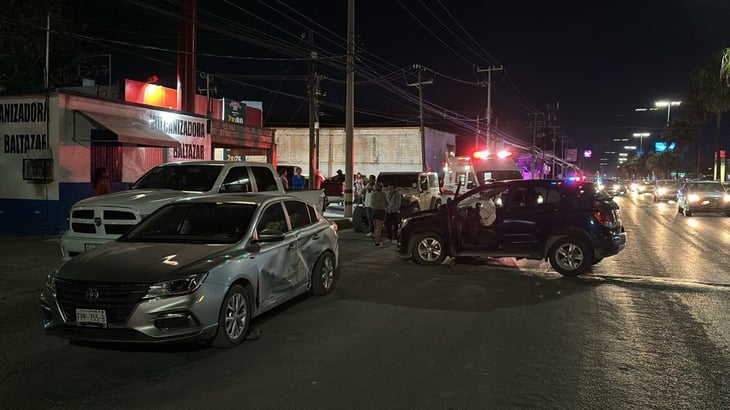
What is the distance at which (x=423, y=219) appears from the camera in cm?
1198

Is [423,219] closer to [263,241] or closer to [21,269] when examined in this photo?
[263,241]

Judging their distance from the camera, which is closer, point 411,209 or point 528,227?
point 528,227

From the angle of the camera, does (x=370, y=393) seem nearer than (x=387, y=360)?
Yes

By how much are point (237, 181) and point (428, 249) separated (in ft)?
13.0

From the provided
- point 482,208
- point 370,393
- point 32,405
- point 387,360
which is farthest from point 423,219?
point 32,405

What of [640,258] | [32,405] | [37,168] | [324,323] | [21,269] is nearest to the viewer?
[32,405]

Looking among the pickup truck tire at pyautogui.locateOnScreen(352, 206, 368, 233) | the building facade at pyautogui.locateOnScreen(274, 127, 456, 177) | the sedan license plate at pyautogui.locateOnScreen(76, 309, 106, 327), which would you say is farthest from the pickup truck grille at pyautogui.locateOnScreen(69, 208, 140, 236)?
the building facade at pyautogui.locateOnScreen(274, 127, 456, 177)

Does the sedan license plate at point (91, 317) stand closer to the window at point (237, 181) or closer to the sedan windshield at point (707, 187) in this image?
the window at point (237, 181)

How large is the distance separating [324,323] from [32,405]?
336 cm

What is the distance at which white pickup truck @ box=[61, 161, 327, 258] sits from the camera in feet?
31.5

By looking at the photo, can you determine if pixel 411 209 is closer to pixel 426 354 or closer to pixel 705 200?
pixel 426 354

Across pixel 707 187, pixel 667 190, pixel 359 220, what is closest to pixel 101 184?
pixel 359 220

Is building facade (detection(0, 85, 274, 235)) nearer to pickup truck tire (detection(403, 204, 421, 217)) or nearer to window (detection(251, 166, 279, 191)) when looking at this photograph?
window (detection(251, 166, 279, 191))

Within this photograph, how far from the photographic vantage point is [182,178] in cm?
1114
